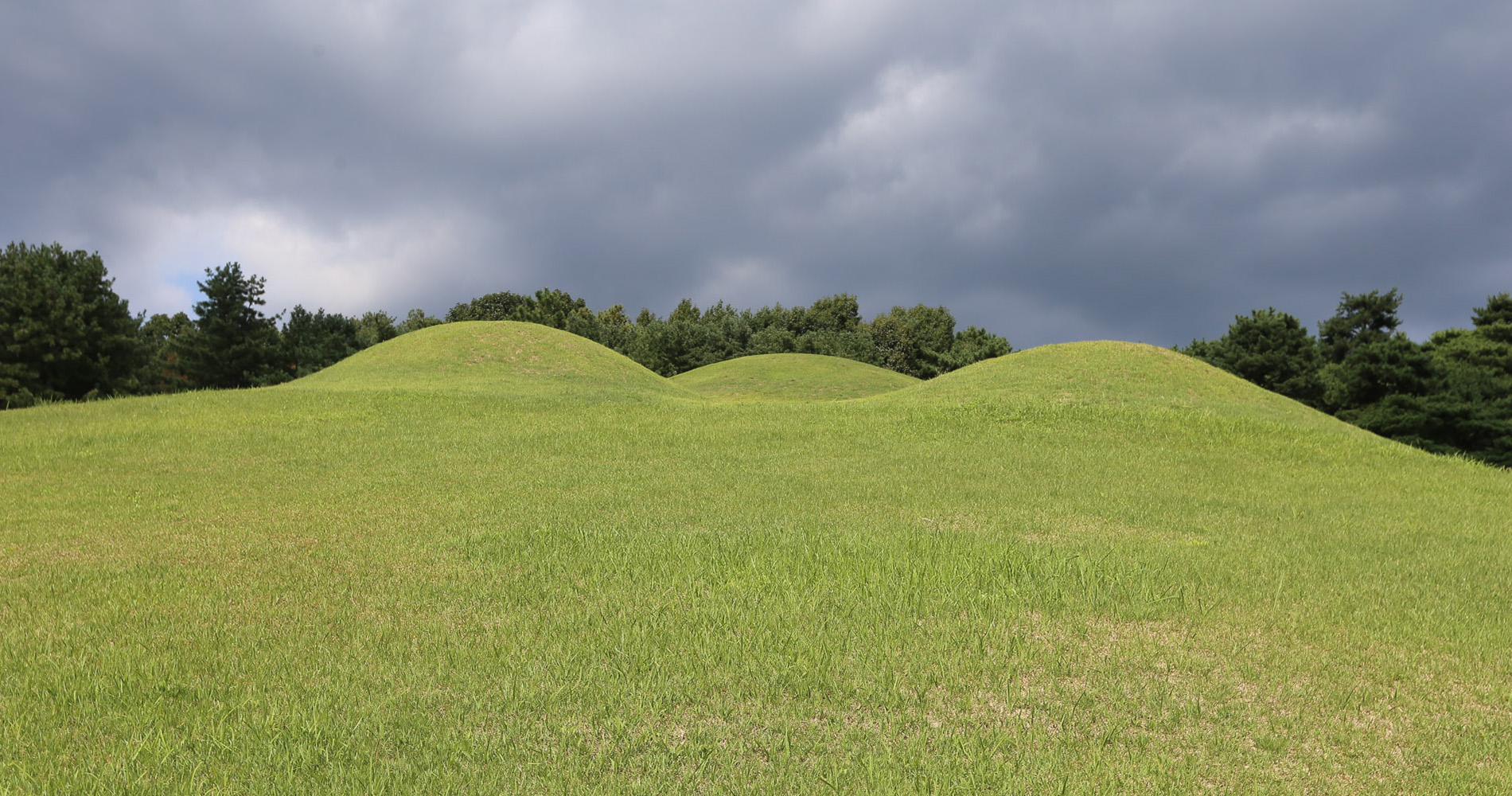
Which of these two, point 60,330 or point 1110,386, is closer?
A: point 1110,386

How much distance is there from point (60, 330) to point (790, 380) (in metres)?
46.9

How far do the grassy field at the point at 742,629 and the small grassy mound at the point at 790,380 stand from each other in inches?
1439

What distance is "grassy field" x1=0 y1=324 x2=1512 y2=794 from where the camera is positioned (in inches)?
208

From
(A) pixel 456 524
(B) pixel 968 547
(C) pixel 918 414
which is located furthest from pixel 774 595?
(C) pixel 918 414

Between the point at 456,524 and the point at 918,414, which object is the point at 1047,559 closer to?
the point at 456,524

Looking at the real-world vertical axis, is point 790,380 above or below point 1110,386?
above

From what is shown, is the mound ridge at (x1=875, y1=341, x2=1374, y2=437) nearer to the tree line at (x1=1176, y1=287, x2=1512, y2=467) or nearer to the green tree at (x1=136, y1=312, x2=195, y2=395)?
the tree line at (x1=1176, y1=287, x2=1512, y2=467)

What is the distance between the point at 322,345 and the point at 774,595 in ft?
249

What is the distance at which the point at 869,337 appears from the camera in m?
93.9

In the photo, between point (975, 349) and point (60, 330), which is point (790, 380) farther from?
point (60, 330)

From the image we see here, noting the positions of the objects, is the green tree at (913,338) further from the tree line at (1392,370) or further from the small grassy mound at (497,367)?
the small grassy mound at (497,367)

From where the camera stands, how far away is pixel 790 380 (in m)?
59.4

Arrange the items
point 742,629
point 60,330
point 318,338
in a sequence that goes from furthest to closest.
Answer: point 318,338, point 60,330, point 742,629

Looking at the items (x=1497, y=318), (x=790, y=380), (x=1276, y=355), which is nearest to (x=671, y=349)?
(x=790, y=380)
